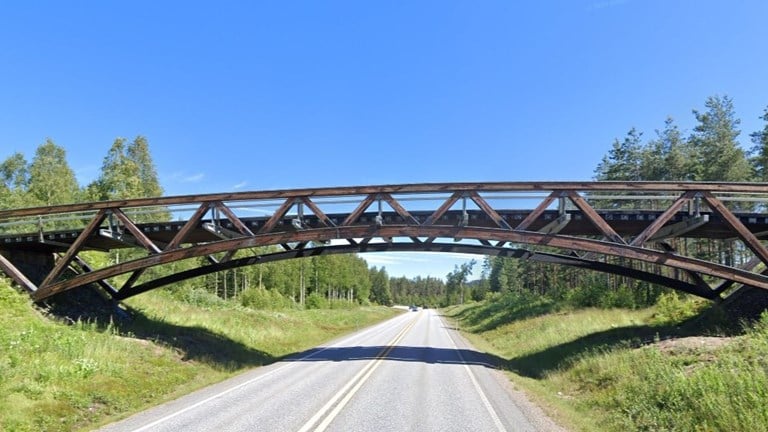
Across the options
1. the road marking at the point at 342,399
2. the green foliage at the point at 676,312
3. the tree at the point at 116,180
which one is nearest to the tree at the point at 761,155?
the green foliage at the point at 676,312

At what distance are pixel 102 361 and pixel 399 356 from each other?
471 inches

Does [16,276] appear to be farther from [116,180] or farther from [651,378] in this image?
[116,180]

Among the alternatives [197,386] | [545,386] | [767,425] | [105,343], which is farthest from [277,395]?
[767,425]

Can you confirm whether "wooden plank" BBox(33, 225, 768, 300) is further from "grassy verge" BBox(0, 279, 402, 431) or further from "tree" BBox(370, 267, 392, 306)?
"tree" BBox(370, 267, 392, 306)

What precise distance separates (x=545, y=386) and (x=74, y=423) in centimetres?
1234

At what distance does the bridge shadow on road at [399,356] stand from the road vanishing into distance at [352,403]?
2.32 metres

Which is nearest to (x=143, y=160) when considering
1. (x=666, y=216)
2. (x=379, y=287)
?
(x=666, y=216)

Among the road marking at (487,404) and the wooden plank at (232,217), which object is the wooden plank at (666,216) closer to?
the road marking at (487,404)

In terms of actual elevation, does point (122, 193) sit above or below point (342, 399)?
above

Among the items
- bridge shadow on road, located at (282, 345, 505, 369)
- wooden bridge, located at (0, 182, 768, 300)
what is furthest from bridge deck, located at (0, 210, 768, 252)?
bridge shadow on road, located at (282, 345, 505, 369)

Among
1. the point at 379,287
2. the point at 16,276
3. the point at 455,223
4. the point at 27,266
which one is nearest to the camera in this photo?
the point at 16,276

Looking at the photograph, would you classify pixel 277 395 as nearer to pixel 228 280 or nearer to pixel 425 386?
pixel 425 386

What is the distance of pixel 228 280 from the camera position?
7281cm

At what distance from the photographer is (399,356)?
21453 mm
